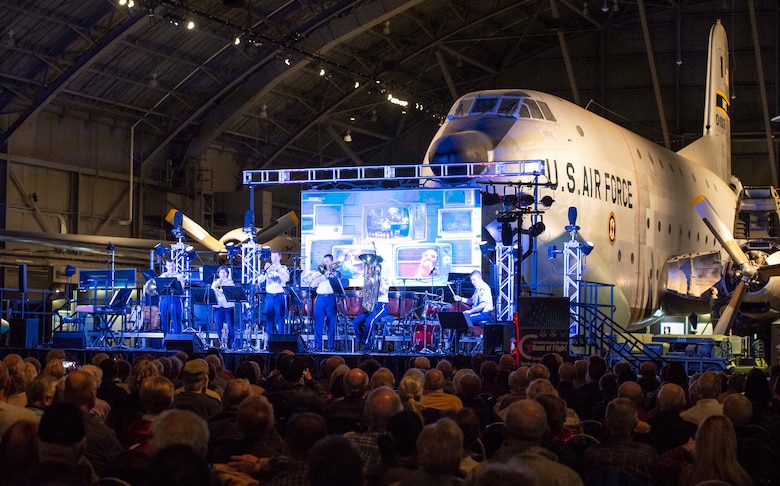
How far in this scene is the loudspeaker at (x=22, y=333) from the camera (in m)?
20.3

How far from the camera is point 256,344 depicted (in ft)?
69.1

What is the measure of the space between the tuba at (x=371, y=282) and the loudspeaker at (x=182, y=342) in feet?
11.1

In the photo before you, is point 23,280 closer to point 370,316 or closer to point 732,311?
point 370,316

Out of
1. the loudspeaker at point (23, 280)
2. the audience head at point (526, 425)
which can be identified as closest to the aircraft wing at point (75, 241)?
the loudspeaker at point (23, 280)

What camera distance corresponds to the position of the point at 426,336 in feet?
67.1

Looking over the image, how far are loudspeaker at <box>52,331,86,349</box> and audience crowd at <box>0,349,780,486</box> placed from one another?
10148mm

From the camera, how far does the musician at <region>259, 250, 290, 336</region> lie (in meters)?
19.9

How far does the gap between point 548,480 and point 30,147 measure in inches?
1183

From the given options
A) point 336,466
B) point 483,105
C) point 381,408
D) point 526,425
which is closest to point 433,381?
point 381,408

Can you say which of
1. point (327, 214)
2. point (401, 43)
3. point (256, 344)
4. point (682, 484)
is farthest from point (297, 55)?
point (682, 484)

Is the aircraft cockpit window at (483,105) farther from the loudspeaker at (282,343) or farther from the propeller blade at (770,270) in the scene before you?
the propeller blade at (770,270)

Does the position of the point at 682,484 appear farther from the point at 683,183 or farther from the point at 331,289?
the point at 683,183

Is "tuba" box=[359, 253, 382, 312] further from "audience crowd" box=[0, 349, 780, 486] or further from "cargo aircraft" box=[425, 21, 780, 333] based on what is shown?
"audience crowd" box=[0, 349, 780, 486]

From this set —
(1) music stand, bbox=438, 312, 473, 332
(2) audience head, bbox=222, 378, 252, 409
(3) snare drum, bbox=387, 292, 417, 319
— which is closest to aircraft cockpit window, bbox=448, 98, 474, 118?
(3) snare drum, bbox=387, 292, 417, 319
